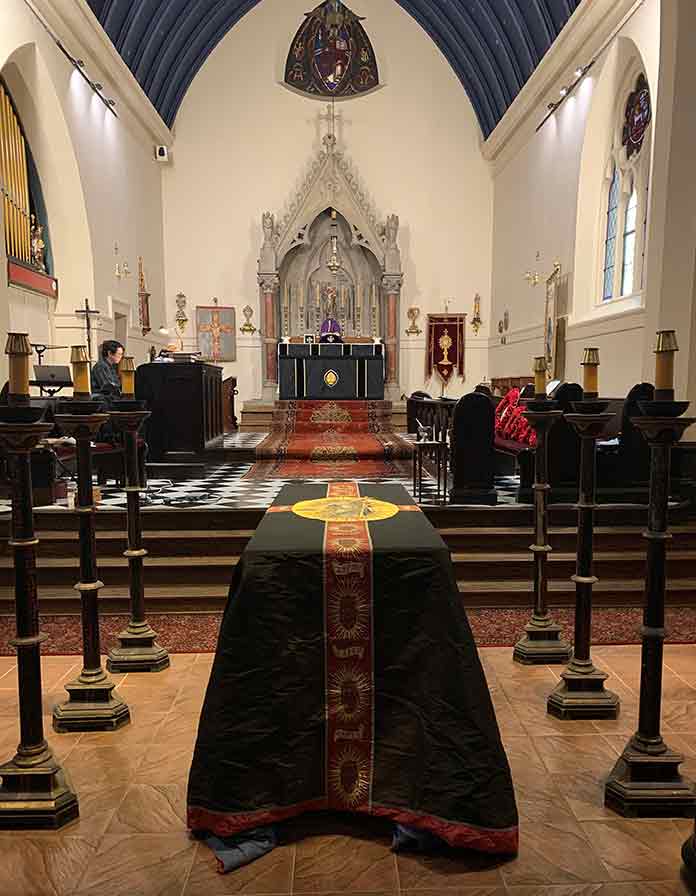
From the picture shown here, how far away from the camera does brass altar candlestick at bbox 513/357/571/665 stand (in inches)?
134

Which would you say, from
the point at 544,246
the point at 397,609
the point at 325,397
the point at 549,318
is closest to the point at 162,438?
the point at 325,397

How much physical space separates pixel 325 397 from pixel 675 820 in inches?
408

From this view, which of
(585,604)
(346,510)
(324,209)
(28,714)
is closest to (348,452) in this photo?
(585,604)

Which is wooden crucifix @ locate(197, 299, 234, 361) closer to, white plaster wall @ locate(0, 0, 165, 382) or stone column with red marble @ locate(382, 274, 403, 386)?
white plaster wall @ locate(0, 0, 165, 382)

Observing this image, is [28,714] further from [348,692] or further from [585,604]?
[585,604]

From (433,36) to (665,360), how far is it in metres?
15.5

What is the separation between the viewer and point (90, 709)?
2.99 m

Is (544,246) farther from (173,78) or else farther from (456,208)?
(173,78)

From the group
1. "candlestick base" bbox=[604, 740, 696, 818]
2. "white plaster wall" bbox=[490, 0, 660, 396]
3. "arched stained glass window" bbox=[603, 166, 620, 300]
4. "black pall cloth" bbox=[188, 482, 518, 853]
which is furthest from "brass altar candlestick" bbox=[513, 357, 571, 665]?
"arched stained glass window" bbox=[603, 166, 620, 300]

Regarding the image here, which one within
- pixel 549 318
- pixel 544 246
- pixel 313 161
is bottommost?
pixel 549 318

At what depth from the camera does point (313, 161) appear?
608 inches

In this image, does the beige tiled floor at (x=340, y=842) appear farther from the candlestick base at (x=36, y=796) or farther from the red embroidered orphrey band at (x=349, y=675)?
the red embroidered orphrey band at (x=349, y=675)

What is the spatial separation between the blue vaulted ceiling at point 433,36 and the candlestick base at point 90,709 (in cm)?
1125

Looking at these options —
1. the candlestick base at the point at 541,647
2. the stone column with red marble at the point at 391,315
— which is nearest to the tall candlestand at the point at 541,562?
the candlestick base at the point at 541,647
